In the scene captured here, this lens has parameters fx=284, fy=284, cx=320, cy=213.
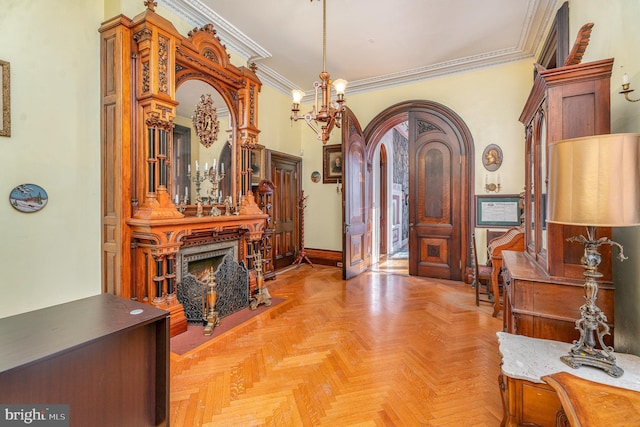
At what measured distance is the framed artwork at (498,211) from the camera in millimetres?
4492

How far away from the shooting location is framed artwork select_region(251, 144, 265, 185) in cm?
508

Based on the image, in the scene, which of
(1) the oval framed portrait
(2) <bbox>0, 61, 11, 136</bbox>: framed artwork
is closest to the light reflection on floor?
(1) the oval framed portrait

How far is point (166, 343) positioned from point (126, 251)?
1.66 meters

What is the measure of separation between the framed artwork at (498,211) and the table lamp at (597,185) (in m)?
3.55

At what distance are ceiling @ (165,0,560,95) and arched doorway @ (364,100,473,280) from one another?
0.78m

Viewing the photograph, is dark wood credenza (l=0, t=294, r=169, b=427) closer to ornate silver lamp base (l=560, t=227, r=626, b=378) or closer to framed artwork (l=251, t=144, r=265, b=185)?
ornate silver lamp base (l=560, t=227, r=626, b=378)

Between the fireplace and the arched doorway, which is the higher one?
the arched doorway

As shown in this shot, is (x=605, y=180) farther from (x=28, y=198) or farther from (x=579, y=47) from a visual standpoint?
(x=28, y=198)

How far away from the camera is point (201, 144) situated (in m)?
3.57

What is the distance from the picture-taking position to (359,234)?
5.43 metres

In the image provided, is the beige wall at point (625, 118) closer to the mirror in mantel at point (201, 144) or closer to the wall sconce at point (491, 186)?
the wall sconce at point (491, 186)

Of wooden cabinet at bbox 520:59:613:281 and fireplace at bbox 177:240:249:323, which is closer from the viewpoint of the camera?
wooden cabinet at bbox 520:59:613:281

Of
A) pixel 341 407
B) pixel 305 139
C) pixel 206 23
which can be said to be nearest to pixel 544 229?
pixel 341 407

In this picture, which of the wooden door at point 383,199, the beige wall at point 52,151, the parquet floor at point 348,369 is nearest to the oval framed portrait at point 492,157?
the parquet floor at point 348,369
